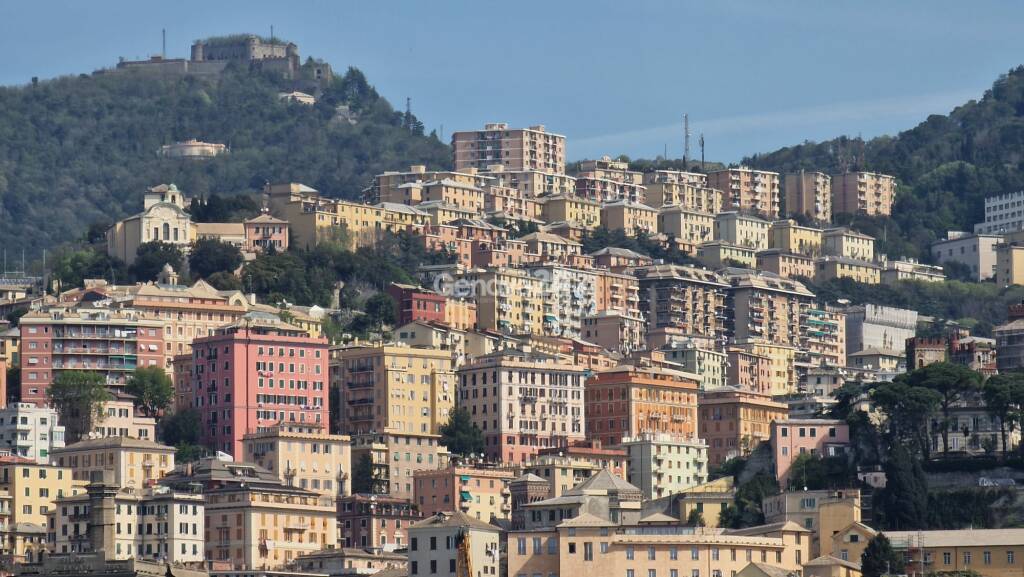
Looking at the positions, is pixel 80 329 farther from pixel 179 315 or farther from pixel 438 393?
pixel 438 393

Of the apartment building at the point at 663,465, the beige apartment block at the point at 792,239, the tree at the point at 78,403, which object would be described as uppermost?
the beige apartment block at the point at 792,239

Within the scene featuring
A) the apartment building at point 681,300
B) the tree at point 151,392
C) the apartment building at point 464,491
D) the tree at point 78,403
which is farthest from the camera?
the apartment building at point 681,300

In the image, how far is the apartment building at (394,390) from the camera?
135 metres

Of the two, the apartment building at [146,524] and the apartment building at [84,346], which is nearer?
the apartment building at [146,524]

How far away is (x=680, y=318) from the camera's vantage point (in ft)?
560

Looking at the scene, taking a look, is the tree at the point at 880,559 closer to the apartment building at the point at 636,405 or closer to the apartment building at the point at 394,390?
the apartment building at the point at 636,405

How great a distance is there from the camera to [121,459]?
119m

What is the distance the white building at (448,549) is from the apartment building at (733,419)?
37.8 m

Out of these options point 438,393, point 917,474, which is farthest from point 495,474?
point 917,474

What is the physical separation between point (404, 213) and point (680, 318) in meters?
20.4

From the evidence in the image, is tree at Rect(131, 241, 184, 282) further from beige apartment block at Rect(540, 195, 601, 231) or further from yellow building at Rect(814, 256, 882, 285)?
yellow building at Rect(814, 256, 882, 285)

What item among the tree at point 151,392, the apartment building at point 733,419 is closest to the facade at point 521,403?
the apartment building at point 733,419

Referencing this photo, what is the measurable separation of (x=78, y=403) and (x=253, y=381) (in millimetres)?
8688

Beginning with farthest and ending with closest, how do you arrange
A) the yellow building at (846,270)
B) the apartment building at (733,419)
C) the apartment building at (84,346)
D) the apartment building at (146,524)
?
the yellow building at (846,270) < the apartment building at (733,419) < the apartment building at (84,346) < the apartment building at (146,524)
